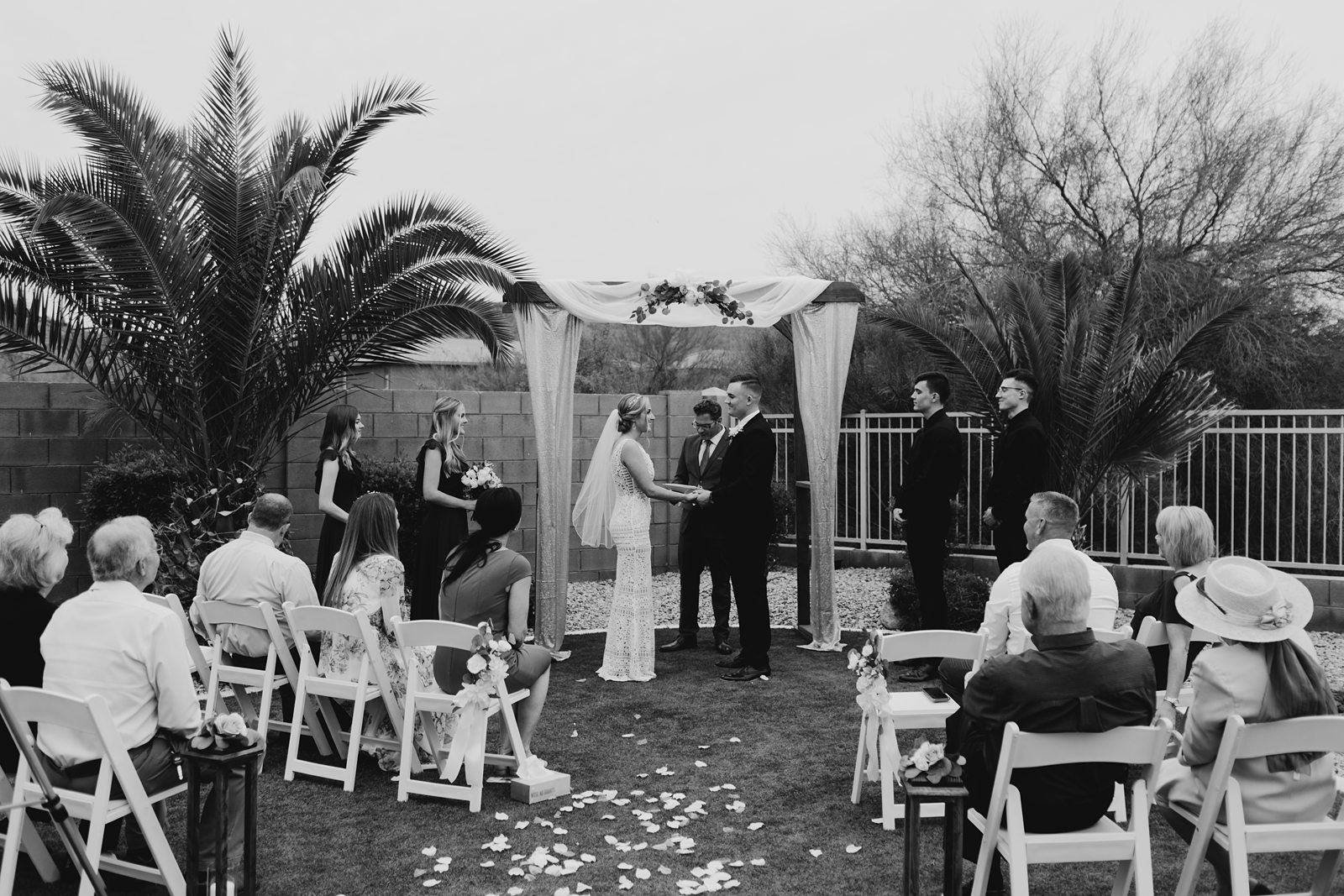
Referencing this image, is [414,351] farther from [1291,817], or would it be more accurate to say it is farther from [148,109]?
[1291,817]

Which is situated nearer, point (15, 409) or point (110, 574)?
point (110, 574)

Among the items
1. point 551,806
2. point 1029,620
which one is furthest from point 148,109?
point 1029,620

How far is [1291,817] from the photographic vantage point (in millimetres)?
3256

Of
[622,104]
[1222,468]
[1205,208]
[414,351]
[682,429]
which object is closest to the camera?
[414,351]

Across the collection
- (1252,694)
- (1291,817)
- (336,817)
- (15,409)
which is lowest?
(336,817)

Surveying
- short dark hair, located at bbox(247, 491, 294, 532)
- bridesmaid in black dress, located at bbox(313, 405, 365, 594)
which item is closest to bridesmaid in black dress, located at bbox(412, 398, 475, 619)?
bridesmaid in black dress, located at bbox(313, 405, 365, 594)

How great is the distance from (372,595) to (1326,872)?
3765 millimetres

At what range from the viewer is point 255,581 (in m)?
5.09

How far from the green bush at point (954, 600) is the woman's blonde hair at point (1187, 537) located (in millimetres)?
4070

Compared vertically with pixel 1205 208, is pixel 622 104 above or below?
above

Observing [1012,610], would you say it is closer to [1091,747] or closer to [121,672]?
[1091,747]

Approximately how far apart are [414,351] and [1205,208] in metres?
10.9

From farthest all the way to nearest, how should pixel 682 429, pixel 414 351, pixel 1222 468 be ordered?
pixel 682 429
pixel 1222 468
pixel 414 351

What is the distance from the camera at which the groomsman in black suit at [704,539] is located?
7.55 metres
